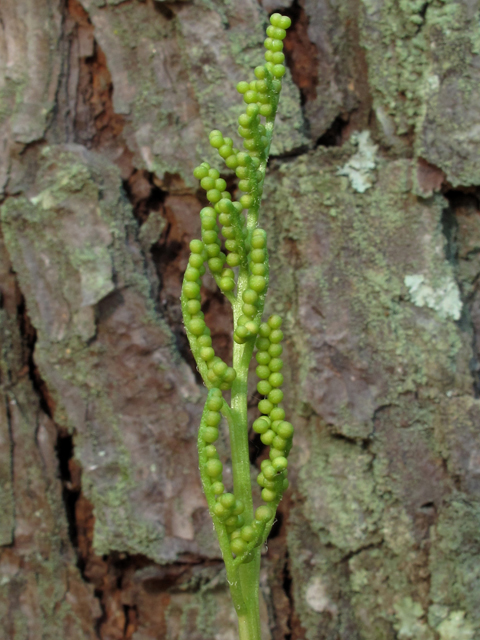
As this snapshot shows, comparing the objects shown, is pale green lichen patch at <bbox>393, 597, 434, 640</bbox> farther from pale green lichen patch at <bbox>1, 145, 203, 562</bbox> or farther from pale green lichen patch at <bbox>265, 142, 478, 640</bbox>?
pale green lichen patch at <bbox>1, 145, 203, 562</bbox>

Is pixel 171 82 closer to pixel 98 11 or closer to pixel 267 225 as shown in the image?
pixel 98 11

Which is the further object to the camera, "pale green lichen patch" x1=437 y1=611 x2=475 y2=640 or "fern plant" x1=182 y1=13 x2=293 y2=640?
"pale green lichen patch" x1=437 y1=611 x2=475 y2=640

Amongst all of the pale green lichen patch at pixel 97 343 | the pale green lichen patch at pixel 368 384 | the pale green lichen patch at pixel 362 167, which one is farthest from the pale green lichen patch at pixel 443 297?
the pale green lichen patch at pixel 97 343

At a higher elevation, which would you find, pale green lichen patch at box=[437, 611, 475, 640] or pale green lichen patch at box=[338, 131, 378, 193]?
pale green lichen patch at box=[338, 131, 378, 193]

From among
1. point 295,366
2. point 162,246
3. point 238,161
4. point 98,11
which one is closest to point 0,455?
point 162,246

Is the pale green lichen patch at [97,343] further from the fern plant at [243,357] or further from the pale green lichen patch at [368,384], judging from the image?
the fern plant at [243,357]

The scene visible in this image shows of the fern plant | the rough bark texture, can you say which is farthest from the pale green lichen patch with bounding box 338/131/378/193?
the fern plant
